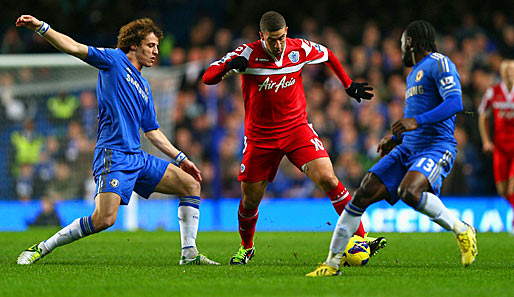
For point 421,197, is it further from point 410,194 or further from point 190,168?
point 190,168

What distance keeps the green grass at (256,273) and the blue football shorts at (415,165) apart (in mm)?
703

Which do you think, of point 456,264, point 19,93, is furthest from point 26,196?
point 456,264

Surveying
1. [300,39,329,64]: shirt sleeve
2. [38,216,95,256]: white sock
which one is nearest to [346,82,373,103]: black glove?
[300,39,329,64]: shirt sleeve

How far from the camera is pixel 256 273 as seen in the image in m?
6.12

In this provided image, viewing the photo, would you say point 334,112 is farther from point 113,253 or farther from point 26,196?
point 113,253

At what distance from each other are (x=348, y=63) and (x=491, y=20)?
3.52 m

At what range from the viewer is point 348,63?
17438 mm

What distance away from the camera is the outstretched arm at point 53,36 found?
615 cm

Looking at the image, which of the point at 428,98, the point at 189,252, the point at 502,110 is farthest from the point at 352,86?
the point at 502,110

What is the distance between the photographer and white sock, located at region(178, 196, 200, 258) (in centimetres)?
703

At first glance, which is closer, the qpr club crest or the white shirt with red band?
the white shirt with red band

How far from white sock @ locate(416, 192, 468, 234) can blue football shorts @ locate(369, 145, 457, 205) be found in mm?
130

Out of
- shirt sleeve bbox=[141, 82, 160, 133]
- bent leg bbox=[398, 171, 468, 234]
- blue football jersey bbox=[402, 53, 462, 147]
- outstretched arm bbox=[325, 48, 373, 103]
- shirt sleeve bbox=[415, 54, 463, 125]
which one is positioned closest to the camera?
shirt sleeve bbox=[415, 54, 463, 125]

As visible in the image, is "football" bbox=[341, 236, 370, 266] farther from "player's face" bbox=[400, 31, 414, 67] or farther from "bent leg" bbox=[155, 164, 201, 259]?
"player's face" bbox=[400, 31, 414, 67]
